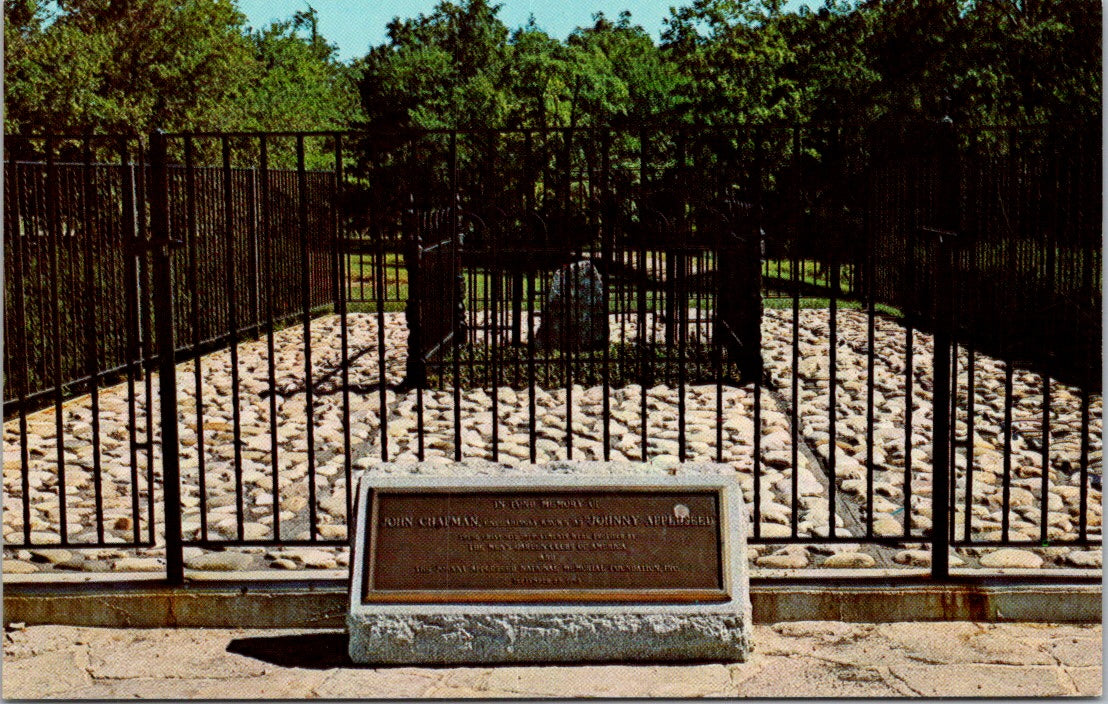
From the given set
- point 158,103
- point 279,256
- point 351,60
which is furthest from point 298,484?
point 351,60

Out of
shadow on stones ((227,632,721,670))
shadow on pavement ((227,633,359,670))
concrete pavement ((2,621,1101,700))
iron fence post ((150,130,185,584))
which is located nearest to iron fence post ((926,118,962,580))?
concrete pavement ((2,621,1101,700))

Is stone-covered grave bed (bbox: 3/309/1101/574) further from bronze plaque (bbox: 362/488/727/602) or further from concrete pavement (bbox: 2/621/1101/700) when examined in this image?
bronze plaque (bbox: 362/488/727/602)

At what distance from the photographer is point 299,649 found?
490 cm

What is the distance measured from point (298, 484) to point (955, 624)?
4.04 meters

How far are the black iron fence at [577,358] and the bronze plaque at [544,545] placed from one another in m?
0.68

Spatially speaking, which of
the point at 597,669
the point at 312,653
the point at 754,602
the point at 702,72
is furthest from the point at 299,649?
the point at 702,72

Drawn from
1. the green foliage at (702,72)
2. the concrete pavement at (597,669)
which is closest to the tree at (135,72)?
the green foliage at (702,72)

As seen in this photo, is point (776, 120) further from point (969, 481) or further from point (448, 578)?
point (448, 578)

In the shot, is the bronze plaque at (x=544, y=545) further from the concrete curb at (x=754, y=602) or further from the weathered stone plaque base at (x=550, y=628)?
the concrete curb at (x=754, y=602)

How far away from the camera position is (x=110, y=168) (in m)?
10.6

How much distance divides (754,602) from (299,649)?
192 cm

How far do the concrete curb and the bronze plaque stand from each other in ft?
1.90

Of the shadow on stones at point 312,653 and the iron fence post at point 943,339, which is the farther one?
the iron fence post at point 943,339

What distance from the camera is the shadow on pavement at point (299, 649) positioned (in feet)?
15.5
